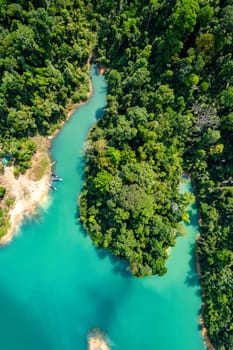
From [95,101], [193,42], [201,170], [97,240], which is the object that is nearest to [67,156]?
[95,101]

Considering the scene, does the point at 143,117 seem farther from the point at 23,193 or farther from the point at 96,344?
the point at 96,344

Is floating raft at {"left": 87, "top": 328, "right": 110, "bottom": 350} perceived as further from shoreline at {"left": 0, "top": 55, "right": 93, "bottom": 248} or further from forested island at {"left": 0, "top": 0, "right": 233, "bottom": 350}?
shoreline at {"left": 0, "top": 55, "right": 93, "bottom": 248}

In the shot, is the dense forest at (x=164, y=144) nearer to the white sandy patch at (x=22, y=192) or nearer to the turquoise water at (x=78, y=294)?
the turquoise water at (x=78, y=294)

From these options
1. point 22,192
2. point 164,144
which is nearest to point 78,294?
point 22,192

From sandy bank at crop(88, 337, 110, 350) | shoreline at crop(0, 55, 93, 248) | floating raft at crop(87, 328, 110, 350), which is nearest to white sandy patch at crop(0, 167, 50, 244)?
shoreline at crop(0, 55, 93, 248)

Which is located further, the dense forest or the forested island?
the forested island

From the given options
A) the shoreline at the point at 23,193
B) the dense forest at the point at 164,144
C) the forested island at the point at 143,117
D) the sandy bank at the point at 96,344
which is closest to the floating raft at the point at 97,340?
the sandy bank at the point at 96,344
